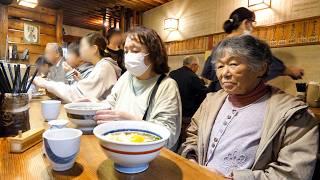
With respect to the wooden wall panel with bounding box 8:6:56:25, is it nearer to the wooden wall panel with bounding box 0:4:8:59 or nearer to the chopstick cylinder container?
the wooden wall panel with bounding box 0:4:8:59

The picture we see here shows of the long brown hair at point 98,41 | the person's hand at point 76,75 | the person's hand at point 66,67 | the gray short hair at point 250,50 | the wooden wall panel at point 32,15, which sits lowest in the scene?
the person's hand at point 76,75

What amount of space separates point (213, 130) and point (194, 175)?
568mm

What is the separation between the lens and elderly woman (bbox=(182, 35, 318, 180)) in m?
0.97

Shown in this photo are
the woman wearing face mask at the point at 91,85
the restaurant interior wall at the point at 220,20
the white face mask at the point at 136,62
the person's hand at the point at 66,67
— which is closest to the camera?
the white face mask at the point at 136,62

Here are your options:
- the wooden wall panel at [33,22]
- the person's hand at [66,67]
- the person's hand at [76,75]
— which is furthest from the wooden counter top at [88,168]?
the wooden wall panel at [33,22]

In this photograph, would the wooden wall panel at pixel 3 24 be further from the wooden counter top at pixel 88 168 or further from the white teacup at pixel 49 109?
the wooden counter top at pixel 88 168

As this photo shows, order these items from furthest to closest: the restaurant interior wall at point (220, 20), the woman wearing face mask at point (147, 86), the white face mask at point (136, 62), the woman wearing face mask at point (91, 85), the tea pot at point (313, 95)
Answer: the restaurant interior wall at point (220, 20), the tea pot at point (313, 95), the woman wearing face mask at point (91, 85), the white face mask at point (136, 62), the woman wearing face mask at point (147, 86)

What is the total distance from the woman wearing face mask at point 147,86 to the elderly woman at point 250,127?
19cm

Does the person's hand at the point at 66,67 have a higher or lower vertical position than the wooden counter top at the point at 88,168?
higher

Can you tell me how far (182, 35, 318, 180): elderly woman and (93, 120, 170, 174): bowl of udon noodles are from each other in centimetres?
45

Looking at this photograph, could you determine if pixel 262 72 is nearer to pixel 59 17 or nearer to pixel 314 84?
pixel 314 84

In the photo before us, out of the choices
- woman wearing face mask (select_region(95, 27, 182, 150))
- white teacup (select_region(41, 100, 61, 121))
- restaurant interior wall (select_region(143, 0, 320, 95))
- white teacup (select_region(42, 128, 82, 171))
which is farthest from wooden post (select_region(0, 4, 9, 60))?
white teacup (select_region(42, 128, 82, 171))

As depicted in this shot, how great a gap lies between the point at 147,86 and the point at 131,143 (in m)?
0.91

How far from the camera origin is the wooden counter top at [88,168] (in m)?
0.66
